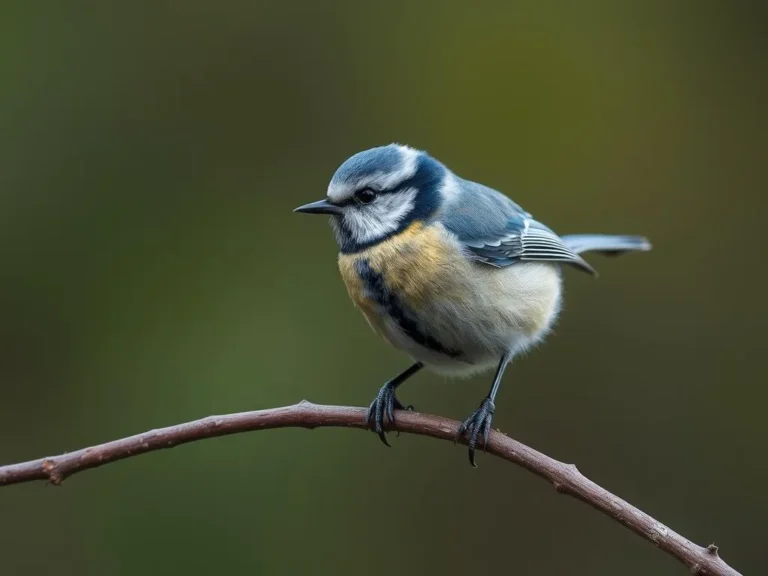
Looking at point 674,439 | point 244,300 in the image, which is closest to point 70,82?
point 244,300

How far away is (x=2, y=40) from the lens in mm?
5059

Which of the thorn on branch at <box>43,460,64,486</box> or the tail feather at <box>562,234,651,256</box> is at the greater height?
the tail feather at <box>562,234,651,256</box>

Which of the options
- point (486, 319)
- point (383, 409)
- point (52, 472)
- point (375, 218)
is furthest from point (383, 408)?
point (52, 472)

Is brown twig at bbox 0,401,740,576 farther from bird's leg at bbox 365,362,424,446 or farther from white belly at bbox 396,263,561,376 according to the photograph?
white belly at bbox 396,263,561,376

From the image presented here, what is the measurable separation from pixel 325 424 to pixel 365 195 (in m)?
0.88

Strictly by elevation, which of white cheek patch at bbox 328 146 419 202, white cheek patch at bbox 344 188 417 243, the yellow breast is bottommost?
the yellow breast

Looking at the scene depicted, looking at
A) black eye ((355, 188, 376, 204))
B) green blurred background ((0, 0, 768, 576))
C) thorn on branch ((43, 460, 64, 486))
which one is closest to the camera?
thorn on branch ((43, 460, 64, 486))

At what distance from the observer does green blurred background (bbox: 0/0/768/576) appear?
181 inches

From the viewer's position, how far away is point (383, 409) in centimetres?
289

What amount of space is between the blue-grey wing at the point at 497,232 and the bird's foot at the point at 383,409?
52cm

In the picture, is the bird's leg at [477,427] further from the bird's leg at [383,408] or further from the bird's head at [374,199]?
the bird's head at [374,199]

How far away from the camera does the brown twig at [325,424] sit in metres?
2.06

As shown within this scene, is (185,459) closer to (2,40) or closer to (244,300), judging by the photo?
(244,300)

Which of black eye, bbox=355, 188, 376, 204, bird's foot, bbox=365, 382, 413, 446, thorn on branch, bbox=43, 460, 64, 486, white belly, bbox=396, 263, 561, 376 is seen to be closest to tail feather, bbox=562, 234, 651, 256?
white belly, bbox=396, 263, 561, 376
